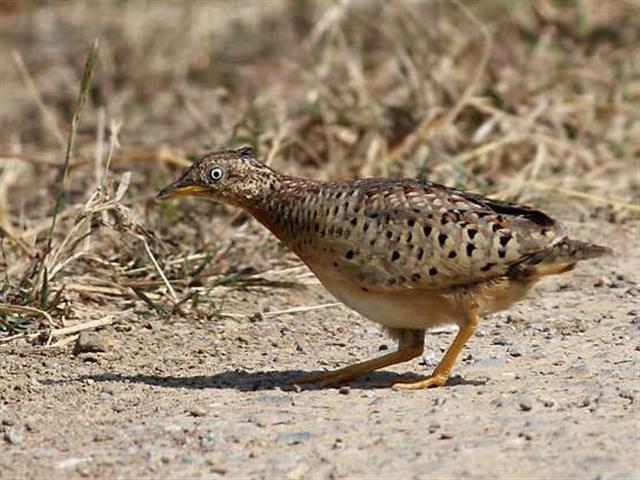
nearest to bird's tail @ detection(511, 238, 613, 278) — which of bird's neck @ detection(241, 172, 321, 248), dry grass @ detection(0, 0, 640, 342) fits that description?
bird's neck @ detection(241, 172, 321, 248)

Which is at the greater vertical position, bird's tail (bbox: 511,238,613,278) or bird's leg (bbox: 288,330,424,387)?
bird's tail (bbox: 511,238,613,278)

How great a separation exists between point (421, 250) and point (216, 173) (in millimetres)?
1096

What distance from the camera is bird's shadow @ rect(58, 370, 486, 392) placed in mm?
6512

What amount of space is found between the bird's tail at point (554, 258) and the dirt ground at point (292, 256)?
50 centimetres

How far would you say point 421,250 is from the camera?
20.2 ft

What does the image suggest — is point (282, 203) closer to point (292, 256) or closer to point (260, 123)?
point (292, 256)

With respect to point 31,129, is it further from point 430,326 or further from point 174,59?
point 430,326

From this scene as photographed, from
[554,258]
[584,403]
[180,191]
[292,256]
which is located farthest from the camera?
[292,256]

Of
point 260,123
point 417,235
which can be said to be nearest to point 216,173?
point 417,235

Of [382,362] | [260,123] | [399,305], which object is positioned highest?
[260,123]

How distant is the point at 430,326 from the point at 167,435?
4.21 ft

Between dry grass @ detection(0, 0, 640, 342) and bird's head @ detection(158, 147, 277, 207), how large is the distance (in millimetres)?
404

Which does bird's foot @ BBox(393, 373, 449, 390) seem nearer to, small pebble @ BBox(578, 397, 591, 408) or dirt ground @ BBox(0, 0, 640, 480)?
dirt ground @ BBox(0, 0, 640, 480)

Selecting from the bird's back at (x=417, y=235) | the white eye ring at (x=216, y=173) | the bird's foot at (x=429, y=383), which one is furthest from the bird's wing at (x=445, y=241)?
the white eye ring at (x=216, y=173)
